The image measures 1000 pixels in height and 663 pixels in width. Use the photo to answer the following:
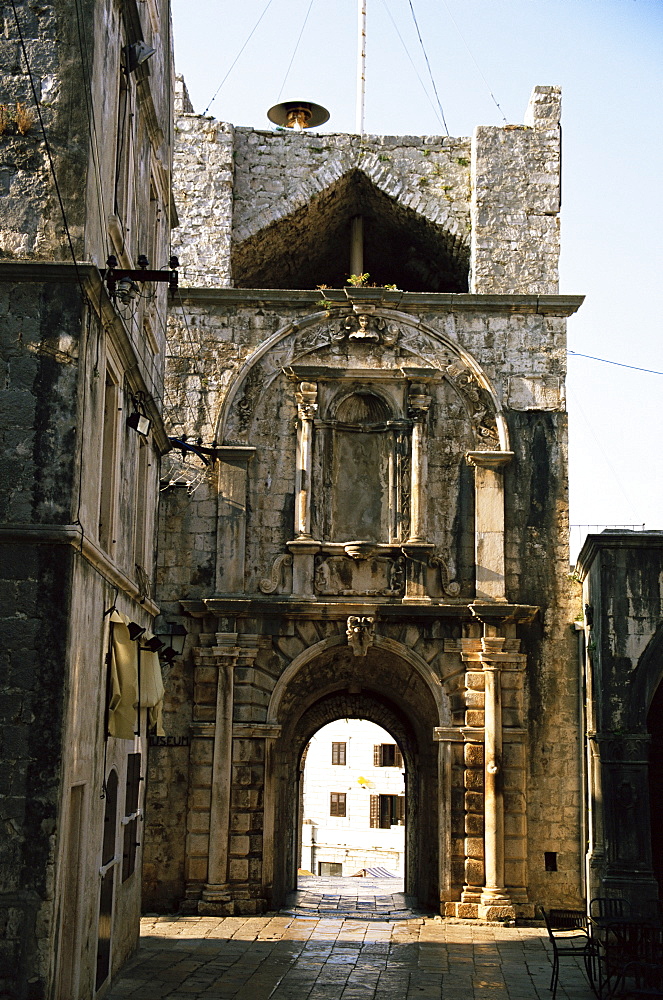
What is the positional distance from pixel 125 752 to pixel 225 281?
865cm

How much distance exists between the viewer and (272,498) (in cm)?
1736

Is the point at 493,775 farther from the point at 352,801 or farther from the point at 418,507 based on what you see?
the point at 352,801

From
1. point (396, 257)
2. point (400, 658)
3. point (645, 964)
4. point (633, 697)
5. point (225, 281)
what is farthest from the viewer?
point (396, 257)

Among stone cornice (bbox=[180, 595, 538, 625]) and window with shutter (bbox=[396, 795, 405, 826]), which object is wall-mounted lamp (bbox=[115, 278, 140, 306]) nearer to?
stone cornice (bbox=[180, 595, 538, 625])

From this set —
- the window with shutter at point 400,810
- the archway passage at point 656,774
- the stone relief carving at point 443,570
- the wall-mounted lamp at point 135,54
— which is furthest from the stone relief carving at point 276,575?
the window with shutter at point 400,810

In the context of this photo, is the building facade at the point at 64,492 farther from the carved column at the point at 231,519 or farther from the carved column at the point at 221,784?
the carved column at the point at 231,519

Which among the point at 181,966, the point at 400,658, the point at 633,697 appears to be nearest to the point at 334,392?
the point at 400,658

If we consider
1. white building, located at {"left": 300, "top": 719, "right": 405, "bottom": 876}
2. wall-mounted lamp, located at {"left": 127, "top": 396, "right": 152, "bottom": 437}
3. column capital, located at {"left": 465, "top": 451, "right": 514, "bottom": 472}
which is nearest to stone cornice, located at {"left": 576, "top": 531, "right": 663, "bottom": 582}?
column capital, located at {"left": 465, "top": 451, "right": 514, "bottom": 472}

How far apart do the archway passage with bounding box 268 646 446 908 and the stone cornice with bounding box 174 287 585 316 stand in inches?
199

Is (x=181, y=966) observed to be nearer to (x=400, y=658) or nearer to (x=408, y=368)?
(x=400, y=658)

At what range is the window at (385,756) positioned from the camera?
38.2m

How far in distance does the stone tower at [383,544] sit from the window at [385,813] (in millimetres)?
19293

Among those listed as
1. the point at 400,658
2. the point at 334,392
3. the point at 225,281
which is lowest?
the point at 400,658

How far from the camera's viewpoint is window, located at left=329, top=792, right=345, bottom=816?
38.3 m
